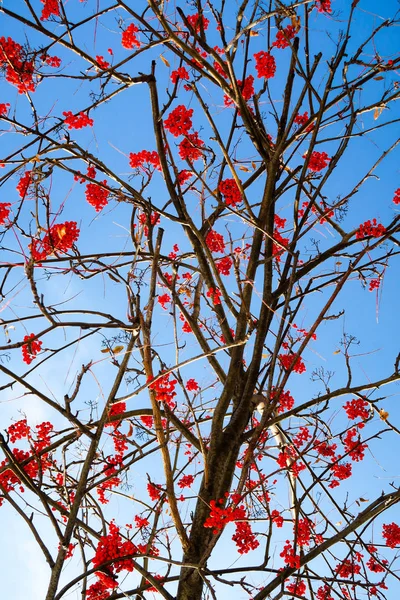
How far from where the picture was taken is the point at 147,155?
396cm

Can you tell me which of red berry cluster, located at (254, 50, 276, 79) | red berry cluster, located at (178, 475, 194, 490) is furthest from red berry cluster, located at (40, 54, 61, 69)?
red berry cluster, located at (178, 475, 194, 490)

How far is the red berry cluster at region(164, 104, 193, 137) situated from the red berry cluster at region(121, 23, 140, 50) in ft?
2.97

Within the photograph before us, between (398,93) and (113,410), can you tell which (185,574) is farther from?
(398,93)

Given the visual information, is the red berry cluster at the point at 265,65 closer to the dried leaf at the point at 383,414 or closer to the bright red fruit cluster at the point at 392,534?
the dried leaf at the point at 383,414

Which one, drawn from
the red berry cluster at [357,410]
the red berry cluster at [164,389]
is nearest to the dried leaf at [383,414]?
the red berry cluster at [357,410]

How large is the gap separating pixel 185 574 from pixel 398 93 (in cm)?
344

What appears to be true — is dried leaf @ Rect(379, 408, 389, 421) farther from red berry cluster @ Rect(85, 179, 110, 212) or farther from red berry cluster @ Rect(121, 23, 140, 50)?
red berry cluster @ Rect(121, 23, 140, 50)

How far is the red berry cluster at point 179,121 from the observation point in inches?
137

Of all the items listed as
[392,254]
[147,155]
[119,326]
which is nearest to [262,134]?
[147,155]

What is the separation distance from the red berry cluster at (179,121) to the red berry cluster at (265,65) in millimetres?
626

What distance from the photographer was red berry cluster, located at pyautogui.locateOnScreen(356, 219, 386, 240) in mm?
3043

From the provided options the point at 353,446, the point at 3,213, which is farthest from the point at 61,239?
the point at 353,446

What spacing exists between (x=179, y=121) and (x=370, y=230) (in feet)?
4.87

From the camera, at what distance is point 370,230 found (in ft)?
10.1
